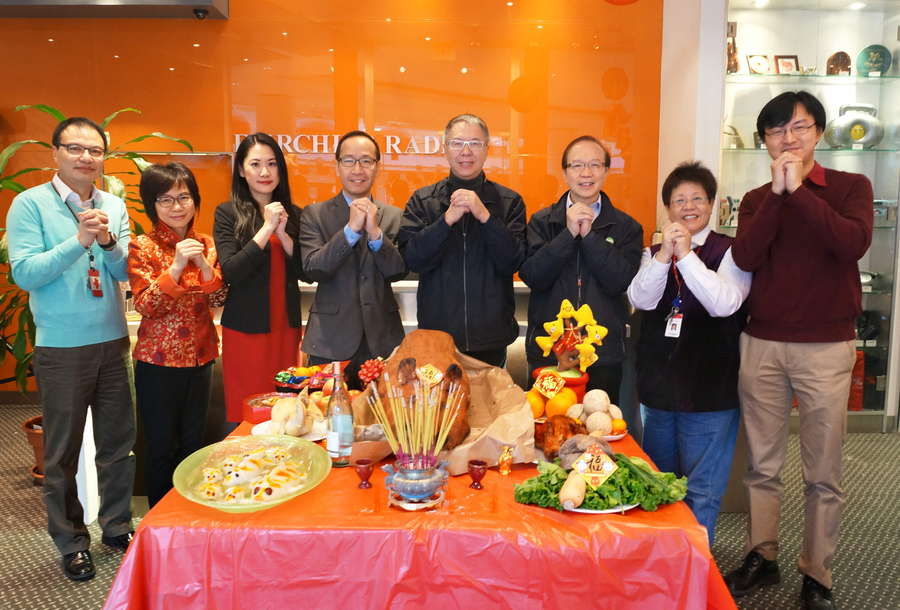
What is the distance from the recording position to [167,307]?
8.80 feet

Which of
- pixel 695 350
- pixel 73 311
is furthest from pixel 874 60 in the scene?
pixel 73 311

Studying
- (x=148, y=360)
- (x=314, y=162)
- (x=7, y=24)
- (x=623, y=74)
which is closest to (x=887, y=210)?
(x=623, y=74)

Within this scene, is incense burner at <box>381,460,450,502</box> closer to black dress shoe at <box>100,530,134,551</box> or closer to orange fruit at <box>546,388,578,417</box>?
orange fruit at <box>546,388,578,417</box>

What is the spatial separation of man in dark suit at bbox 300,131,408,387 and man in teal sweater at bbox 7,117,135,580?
2.69ft

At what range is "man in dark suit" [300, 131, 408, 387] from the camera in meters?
2.67

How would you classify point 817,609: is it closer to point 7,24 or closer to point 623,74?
point 623,74

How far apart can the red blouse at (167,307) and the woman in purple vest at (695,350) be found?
71.3 inches

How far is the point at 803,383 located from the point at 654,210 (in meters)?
3.26

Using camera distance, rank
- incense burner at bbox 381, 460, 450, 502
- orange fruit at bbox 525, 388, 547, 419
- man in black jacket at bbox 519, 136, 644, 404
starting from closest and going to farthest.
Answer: incense burner at bbox 381, 460, 450, 502, orange fruit at bbox 525, 388, 547, 419, man in black jacket at bbox 519, 136, 644, 404

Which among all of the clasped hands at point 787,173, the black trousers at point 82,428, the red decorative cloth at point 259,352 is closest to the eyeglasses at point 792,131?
the clasped hands at point 787,173

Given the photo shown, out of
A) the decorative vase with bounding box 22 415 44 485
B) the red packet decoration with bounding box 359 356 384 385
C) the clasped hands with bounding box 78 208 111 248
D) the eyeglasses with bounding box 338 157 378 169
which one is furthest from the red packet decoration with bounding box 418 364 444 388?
the decorative vase with bounding box 22 415 44 485

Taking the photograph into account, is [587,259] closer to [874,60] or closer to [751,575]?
[751,575]

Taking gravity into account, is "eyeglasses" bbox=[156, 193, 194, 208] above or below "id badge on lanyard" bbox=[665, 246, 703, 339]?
above

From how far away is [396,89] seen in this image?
5238mm
